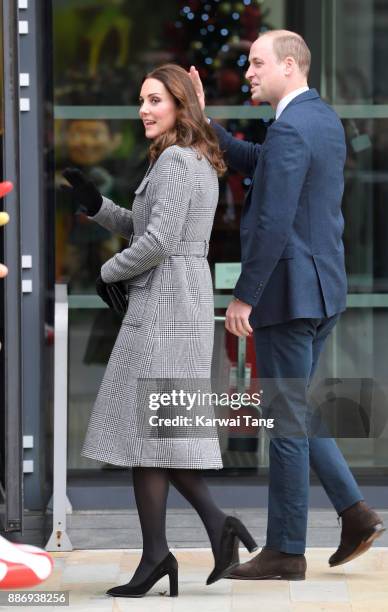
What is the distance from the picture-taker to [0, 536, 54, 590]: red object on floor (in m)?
3.99

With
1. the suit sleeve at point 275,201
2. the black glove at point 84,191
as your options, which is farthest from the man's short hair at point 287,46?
the black glove at point 84,191

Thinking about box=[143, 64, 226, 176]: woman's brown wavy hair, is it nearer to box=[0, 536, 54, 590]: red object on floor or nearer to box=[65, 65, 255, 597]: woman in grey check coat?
box=[65, 65, 255, 597]: woman in grey check coat

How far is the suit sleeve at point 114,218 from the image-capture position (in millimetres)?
5176

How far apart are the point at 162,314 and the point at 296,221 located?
22.0 inches

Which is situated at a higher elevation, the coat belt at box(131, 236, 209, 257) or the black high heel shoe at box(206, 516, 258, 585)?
the coat belt at box(131, 236, 209, 257)

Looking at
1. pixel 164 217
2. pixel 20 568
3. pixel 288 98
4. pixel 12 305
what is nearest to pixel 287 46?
pixel 288 98

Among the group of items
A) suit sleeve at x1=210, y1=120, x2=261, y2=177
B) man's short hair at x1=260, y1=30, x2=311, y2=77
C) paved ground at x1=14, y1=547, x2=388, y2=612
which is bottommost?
paved ground at x1=14, y1=547, x2=388, y2=612

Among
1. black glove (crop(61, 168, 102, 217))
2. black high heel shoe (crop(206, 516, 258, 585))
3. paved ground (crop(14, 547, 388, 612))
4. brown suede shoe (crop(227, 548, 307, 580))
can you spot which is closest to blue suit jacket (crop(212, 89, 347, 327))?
black glove (crop(61, 168, 102, 217))

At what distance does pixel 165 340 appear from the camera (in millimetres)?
→ 4871

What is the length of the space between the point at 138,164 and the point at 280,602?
222cm

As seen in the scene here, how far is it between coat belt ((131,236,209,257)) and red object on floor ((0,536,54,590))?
1281 millimetres

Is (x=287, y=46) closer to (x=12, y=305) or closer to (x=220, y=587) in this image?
(x=12, y=305)

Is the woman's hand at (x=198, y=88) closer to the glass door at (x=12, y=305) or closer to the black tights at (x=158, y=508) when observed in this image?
the glass door at (x=12, y=305)

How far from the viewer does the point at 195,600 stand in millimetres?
4938
